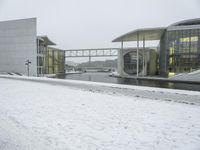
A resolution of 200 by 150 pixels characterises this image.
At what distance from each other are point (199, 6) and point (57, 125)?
10.8 metres

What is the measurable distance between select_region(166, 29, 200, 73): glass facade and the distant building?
1375 inches

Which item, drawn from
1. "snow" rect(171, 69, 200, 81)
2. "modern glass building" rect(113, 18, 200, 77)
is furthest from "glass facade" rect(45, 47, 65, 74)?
"snow" rect(171, 69, 200, 81)

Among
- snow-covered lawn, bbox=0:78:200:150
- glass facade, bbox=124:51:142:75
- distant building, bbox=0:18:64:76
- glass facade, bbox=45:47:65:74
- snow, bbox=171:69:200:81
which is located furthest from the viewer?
glass facade, bbox=45:47:65:74

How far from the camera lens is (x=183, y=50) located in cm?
3784

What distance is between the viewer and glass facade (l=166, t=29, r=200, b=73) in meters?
36.7

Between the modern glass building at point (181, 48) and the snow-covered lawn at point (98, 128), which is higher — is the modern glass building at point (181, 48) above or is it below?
above

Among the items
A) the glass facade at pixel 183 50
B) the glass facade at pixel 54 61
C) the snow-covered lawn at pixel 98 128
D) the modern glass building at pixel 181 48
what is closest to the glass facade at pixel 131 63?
the modern glass building at pixel 181 48

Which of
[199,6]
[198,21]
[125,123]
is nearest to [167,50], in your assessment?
[198,21]

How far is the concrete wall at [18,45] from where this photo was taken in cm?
4947

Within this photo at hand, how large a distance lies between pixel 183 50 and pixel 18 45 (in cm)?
4320

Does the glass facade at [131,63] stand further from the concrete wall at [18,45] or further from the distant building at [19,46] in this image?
the concrete wall at [18,45]

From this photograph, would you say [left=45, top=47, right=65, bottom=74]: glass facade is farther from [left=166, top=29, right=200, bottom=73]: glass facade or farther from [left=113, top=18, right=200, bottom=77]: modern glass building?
[left=166, top=29, right=200, bottom=73]: glass facade

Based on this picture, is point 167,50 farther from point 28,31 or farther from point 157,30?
point 28,31

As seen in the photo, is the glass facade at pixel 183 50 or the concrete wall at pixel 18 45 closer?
the glass facade at pixel 183 50
